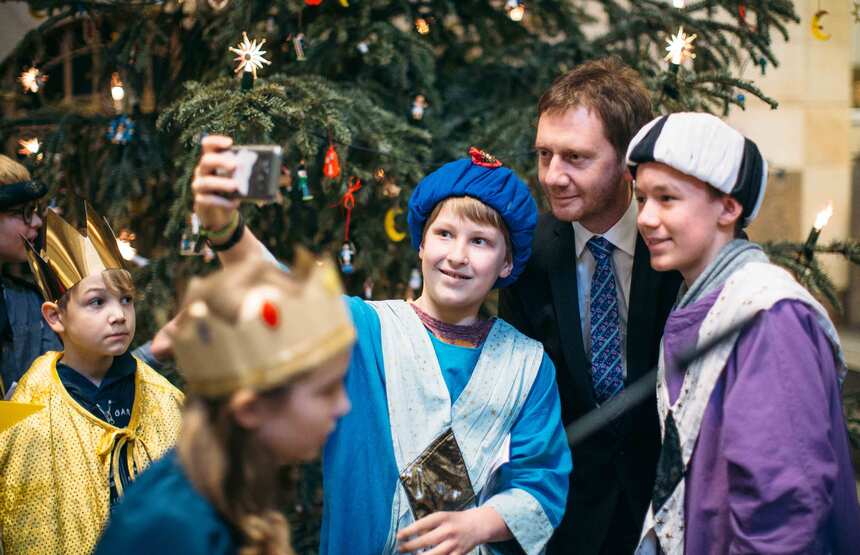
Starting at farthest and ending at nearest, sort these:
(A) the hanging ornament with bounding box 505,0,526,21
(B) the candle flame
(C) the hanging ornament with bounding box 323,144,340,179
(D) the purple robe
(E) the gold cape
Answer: (A) the hanging ornament with bounding box 505,0,526,21 < (C) the hanging ornament with bounding box 323,144,340,179 < (B) the candle flame < (E) the gold cape < (D) the purple robe

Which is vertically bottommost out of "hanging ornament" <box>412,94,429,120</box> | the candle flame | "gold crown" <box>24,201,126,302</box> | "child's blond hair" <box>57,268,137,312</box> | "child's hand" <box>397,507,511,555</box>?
"child's hand" <box>397,507,511,555</box>

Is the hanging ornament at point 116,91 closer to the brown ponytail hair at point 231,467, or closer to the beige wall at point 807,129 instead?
the brown ponytail hair at point 231,467

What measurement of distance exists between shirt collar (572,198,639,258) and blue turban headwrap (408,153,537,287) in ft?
1.06

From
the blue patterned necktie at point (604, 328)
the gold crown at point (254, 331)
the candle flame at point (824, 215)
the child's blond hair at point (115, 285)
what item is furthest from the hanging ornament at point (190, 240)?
the candle flame at point (824, 215)

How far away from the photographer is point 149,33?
4008 mm

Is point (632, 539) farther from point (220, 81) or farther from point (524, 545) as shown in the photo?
point (220, 81)

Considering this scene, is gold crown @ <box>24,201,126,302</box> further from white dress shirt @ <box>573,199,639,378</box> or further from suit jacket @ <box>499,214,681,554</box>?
white dress shirt @ <box>573,199,639,378</box>

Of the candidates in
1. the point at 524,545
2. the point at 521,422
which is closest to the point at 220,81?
the point at 521,422

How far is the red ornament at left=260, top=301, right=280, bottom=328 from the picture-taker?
1399mm

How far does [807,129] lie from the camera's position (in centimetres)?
634

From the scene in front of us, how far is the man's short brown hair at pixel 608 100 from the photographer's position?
2.67m

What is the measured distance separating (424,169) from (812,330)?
201cm

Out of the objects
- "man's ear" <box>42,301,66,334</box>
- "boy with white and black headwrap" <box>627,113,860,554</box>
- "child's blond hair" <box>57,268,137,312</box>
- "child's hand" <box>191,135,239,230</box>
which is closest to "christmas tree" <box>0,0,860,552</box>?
"child's blond hair" <box>57,268,137,312</box>

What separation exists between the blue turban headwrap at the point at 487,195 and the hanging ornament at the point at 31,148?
207 cm
